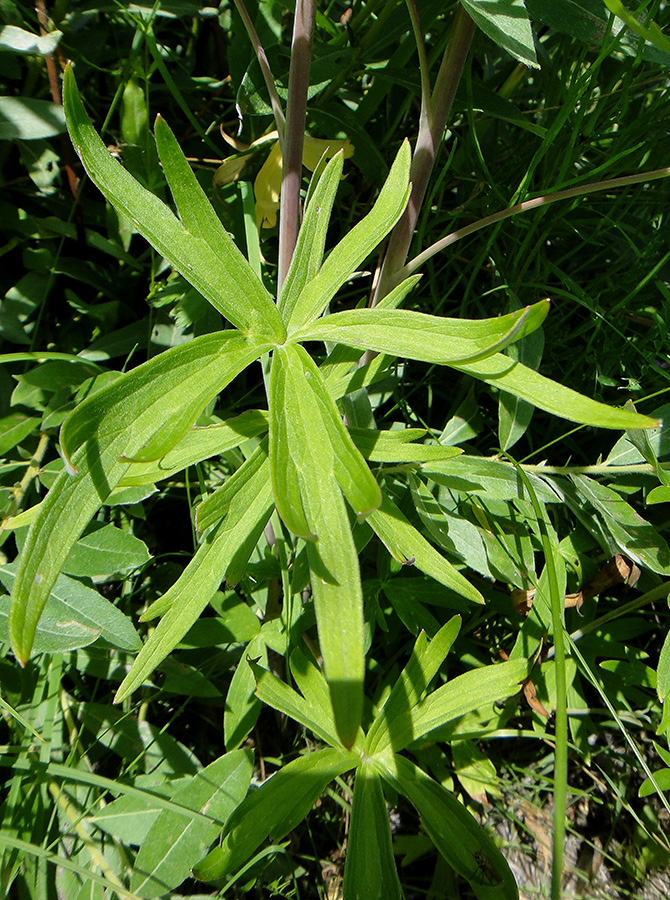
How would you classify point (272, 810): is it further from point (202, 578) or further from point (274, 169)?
point (274, 169)

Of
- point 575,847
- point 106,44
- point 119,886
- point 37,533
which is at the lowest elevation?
point 575,847

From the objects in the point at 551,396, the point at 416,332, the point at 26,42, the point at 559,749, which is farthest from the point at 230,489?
the point at 26,42

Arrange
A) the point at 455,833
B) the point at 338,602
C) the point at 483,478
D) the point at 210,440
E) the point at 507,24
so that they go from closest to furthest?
the point at 338,602
the point at 507,24
the point at 210,440
the point at 455,833
the point at 483,478

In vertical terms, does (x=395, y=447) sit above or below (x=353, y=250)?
below

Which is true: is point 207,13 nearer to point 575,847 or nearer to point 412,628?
point 412,628

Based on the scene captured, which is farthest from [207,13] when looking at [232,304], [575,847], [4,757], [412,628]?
[575,847]

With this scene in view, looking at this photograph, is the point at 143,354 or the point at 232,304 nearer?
the point at 232,304
